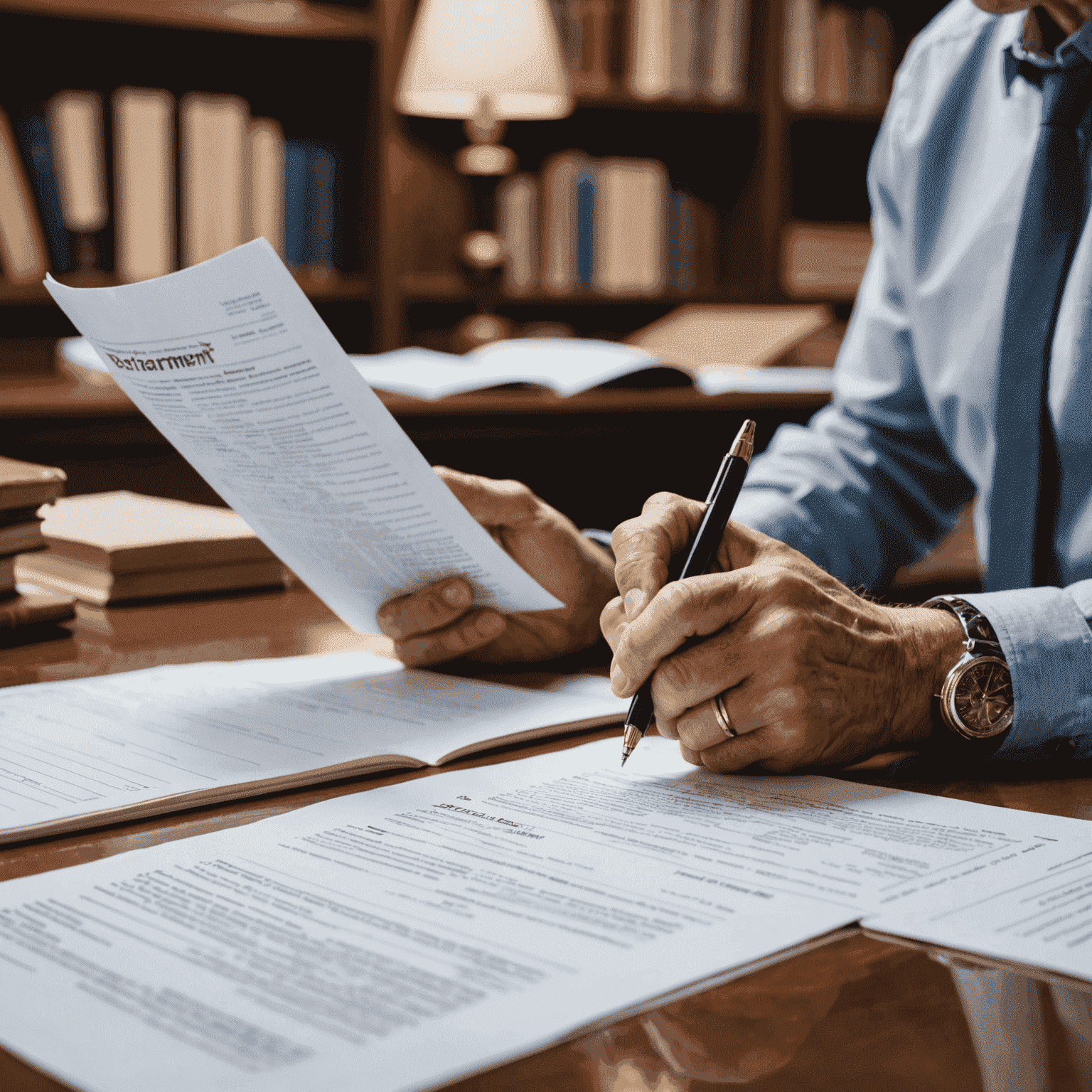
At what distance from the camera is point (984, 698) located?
26.8 inches

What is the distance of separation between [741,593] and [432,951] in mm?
291

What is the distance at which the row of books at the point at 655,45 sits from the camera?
9.29 feet

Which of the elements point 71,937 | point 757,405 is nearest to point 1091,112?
point 71,937

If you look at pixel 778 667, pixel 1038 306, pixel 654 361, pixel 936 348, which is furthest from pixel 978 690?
pixel 654 361

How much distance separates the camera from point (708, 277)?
3119 millimetres

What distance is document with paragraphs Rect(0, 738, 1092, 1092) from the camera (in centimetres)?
37

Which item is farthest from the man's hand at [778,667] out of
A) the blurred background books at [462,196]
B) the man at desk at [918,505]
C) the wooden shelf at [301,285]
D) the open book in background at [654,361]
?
the wooden shelf at [301,285]

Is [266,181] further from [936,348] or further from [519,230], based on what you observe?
[936,348]

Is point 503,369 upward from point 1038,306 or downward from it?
downward

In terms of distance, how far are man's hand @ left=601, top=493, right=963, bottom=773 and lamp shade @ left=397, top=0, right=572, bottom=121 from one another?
1972 mm

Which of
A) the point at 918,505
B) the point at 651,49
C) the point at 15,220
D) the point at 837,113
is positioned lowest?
the point at 918,505

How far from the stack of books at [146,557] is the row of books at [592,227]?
71.1 inches

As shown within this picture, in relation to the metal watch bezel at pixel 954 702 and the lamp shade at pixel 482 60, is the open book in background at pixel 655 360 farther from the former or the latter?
the metal watch bezel at pixel 954 702

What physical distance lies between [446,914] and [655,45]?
8.98 ft
